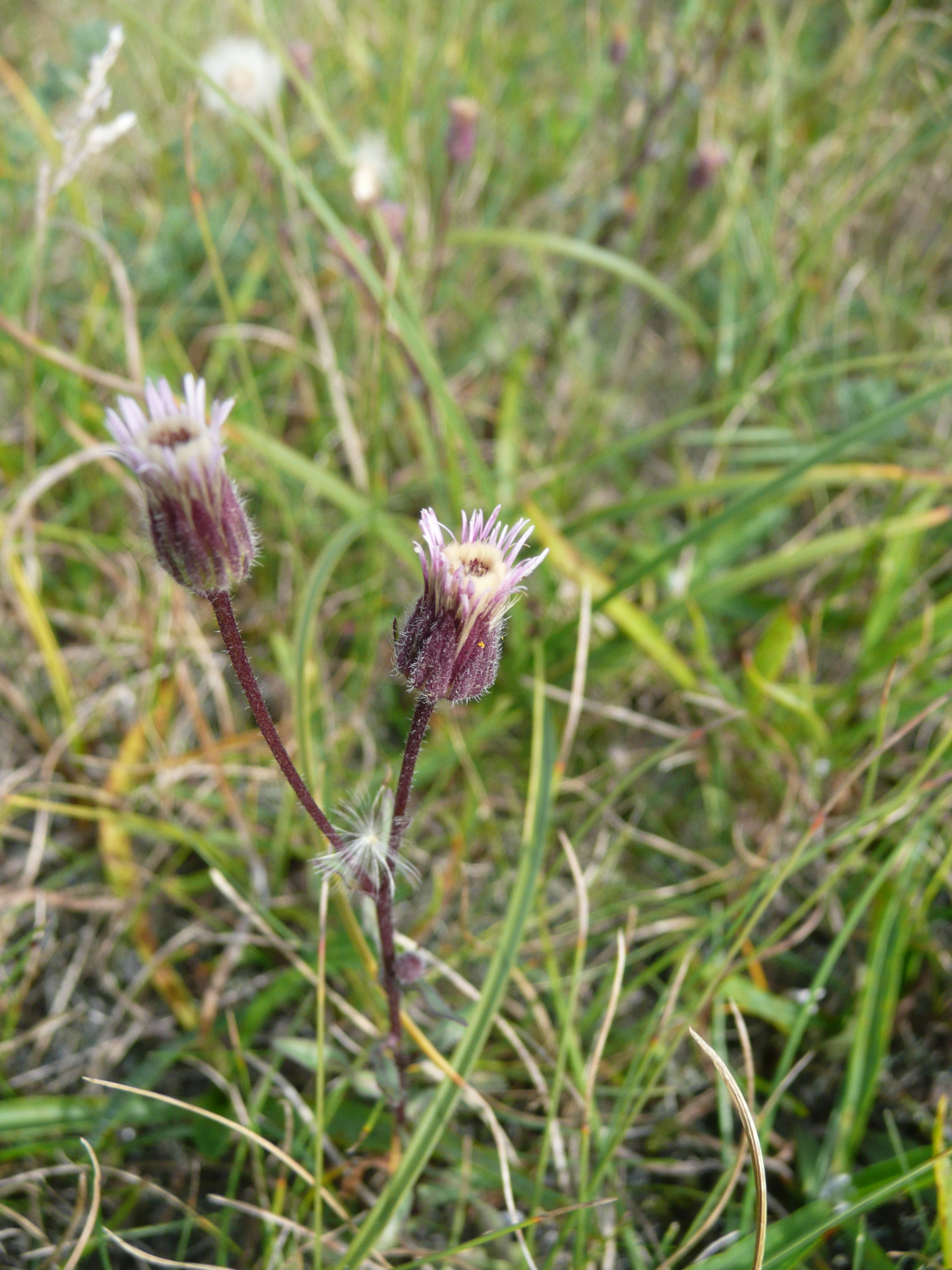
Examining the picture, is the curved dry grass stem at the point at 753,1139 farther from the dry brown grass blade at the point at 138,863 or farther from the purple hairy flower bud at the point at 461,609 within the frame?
the dry brown grass blade at the point at 138,863

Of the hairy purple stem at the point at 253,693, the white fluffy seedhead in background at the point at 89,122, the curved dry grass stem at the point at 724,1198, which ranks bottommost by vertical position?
the curved dry grass stem at the point at 724,1198

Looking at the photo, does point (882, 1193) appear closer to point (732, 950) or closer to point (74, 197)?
point (732, 950)


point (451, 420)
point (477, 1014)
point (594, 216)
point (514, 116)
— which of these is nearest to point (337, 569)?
point (451, 420)

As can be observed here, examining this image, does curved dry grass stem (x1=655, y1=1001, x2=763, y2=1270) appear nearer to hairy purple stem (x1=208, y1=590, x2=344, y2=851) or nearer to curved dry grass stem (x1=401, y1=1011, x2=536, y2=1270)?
curved dry grass stem (x1=401, y1=1011, x2=536, y2=1270)

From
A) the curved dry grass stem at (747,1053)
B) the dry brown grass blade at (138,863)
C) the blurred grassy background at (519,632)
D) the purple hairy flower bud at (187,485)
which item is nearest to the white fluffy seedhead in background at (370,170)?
the blurred grassy background at (519,632)

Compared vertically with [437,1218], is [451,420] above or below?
above

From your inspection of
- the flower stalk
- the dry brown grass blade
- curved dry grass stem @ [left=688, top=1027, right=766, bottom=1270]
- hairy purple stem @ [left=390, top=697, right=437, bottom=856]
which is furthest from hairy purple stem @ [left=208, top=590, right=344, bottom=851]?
the dry brown grass blade

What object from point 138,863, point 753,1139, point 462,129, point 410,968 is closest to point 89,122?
point 462,129
